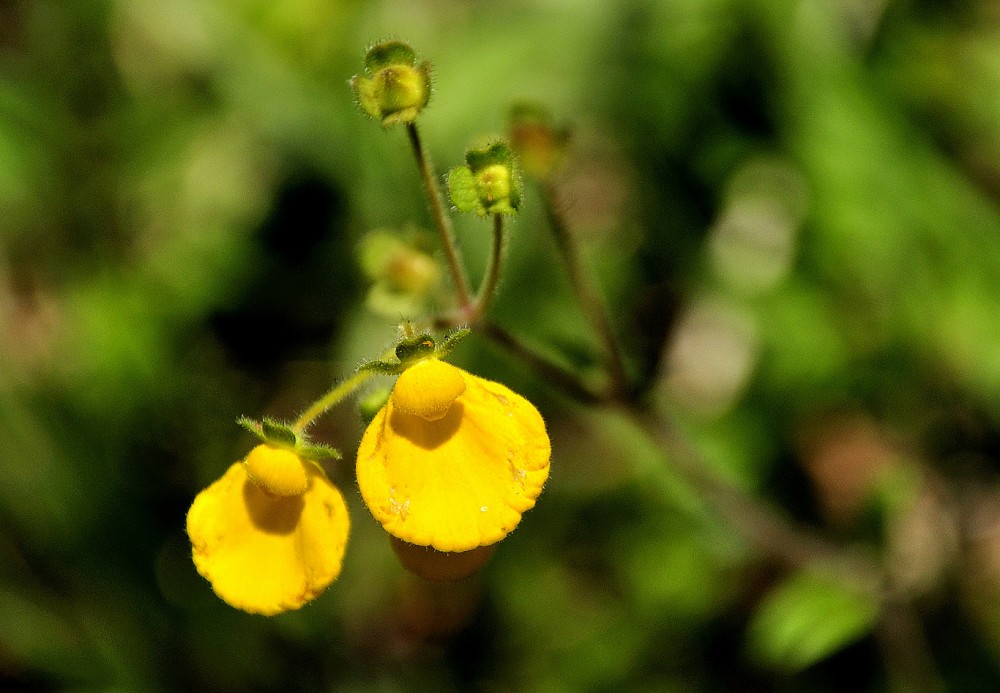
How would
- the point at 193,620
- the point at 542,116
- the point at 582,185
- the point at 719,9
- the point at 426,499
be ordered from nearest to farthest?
the point at 426,499
the point at 542,116
the point at 193,620
the point at 719,9
the point at 582,185

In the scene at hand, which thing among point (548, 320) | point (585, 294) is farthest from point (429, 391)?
point (548, 320)

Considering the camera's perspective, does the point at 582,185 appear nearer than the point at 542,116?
No

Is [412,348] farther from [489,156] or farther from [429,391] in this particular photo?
[489,156]

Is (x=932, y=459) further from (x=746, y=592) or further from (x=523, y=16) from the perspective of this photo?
(x=523, y=16)

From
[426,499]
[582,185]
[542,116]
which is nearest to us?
[426,499]

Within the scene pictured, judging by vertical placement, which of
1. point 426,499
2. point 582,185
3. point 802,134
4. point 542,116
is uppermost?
point 542,116

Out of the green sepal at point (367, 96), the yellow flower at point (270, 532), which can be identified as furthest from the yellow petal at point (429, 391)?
the green sepal at point (367, 96)

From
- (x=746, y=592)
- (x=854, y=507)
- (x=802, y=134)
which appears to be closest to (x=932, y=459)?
(x=854, y=507)
